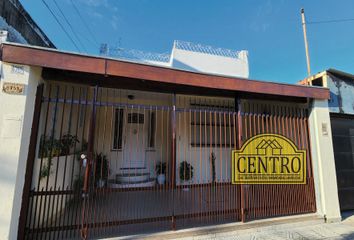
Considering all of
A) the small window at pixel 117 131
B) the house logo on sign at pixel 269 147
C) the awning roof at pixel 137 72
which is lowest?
the house logo on sign at pixel 269 147

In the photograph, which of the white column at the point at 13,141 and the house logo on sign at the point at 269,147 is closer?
the white column at the point at 13,141

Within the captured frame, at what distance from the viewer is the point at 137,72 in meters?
2.91

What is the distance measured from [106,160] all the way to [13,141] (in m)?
3.57

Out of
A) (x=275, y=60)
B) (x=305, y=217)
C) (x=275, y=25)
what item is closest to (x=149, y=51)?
(x=275, y=25)

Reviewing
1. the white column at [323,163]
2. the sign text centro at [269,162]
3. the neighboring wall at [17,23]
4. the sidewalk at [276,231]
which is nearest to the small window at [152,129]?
the sign text centro at [269,162]

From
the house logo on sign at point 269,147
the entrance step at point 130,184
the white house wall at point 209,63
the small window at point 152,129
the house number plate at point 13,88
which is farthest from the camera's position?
the white house wall at point 209,63

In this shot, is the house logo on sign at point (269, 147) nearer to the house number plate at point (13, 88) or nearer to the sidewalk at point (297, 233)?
the sidewalk at point (297, 233)

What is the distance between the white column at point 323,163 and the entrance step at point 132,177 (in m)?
4.58

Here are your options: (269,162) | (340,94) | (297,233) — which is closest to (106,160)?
(269,162)

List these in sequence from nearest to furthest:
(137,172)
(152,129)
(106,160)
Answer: (106,160) < (137,172) < (152,129)

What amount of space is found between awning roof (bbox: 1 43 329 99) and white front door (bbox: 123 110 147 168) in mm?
3463

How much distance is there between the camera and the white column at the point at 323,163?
373cm

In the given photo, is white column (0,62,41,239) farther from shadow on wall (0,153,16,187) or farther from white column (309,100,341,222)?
white column (309,100,341,222)

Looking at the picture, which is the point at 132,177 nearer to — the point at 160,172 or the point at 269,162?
the point at 160,172
